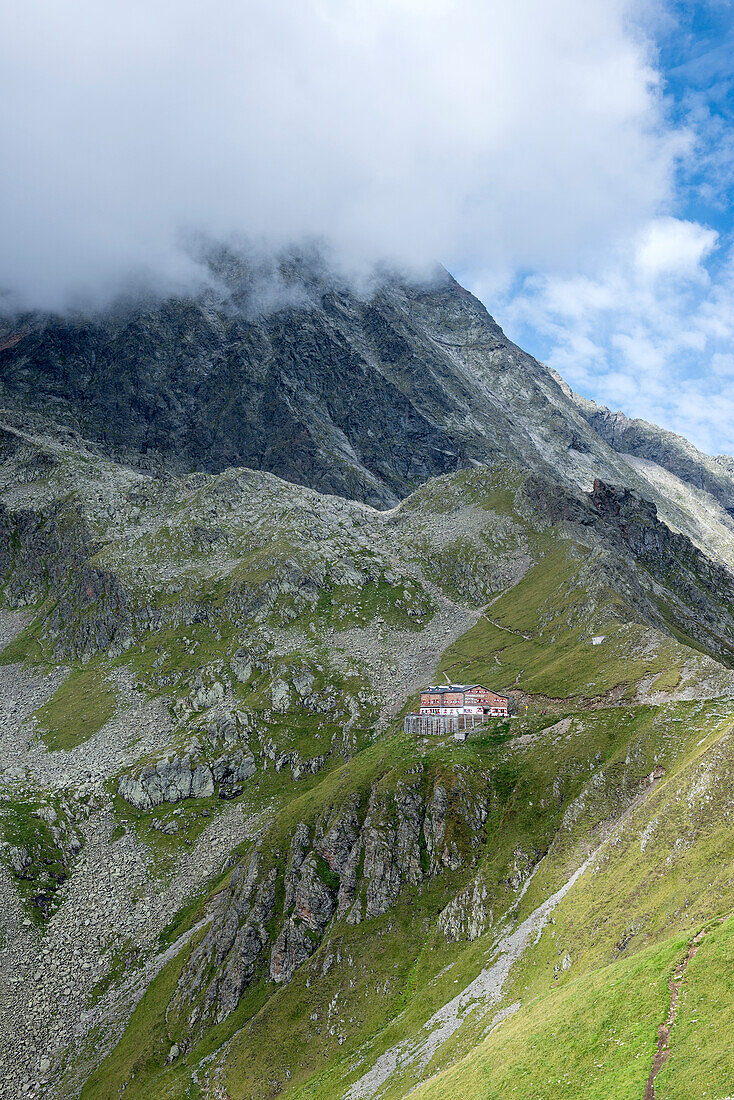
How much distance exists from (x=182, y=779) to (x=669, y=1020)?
125 metres

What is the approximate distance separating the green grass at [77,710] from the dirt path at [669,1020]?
5964 inches

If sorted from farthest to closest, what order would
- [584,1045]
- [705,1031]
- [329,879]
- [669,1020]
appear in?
[329,879], [584,1045], [669,1020], [705,1031]

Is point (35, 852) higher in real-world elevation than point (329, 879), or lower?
higher

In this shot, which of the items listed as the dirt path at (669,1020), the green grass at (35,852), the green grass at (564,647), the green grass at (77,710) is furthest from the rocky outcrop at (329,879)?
the green grass at (77,710)

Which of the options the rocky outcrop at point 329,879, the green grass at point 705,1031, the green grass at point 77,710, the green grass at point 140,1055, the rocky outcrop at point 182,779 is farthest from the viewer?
the green grass at point 77,710

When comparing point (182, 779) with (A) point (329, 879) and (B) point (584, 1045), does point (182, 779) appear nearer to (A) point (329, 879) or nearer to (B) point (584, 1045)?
(A) point (329, 879)

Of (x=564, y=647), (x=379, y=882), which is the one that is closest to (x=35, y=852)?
(x=379, y=882)

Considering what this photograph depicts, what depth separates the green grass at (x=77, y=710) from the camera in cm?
16388

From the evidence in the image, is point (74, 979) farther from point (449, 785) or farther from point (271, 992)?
point (449, 785)

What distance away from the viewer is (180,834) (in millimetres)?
133375

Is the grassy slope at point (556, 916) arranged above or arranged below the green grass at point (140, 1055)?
below

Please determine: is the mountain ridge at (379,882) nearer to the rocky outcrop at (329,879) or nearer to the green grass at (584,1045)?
the green grass at (584,1045)

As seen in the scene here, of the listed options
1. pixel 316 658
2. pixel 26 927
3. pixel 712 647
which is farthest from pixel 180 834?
pixel 712 647

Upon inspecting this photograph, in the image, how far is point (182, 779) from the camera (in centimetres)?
14488
